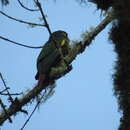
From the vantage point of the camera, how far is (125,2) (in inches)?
74.4

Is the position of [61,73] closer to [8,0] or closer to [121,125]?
[8,0]

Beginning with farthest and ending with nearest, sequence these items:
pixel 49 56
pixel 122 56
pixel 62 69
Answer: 1. pixel 49 56
2. pixel 62 69
3. pixel 122 56

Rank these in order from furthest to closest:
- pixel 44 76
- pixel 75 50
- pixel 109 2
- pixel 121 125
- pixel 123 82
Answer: pixel 44 76 → pixel 75 50 → pixel 109 2 → pixel 123 82 → pixel 121 125

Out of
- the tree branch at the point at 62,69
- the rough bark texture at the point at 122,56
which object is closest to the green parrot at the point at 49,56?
the tree branch at the point at 62,69

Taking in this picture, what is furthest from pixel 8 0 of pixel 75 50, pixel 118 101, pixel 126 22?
pixel 118 101

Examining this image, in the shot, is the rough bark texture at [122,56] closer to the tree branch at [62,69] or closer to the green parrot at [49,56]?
the tree branch at [62,69]

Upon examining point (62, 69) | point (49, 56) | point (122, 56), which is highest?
point (49, 56)

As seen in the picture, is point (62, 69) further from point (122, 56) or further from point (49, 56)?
point (49, 56)

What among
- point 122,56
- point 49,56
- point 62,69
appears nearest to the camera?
point 122,56

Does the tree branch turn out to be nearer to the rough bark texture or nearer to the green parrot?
the rough bark texture

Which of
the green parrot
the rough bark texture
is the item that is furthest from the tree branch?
the green parrot

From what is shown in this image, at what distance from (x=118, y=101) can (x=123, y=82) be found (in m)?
0.09

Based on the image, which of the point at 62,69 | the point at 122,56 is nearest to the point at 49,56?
the point at 62,69

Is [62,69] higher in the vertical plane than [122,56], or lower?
higher
